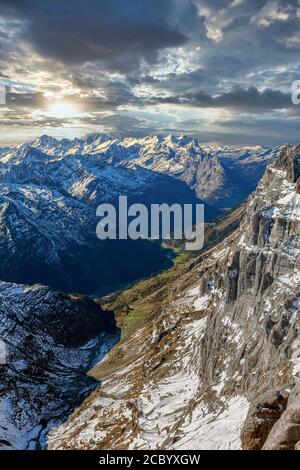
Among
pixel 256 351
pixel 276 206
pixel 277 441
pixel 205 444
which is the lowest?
pixel 205 444

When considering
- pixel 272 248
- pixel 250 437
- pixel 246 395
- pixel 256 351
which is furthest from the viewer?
pixel 272 248

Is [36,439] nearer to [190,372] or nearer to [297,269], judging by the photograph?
[190,372]

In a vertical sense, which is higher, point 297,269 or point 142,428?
point 297,269

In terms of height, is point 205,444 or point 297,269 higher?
point 297,269

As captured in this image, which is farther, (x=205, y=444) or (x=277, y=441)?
(x=205, y=444)


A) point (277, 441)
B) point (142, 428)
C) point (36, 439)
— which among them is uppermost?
point (277, 441)

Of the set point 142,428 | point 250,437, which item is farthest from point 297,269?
point 250,437

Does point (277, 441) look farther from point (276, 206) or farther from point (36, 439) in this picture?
point (36, 439)
